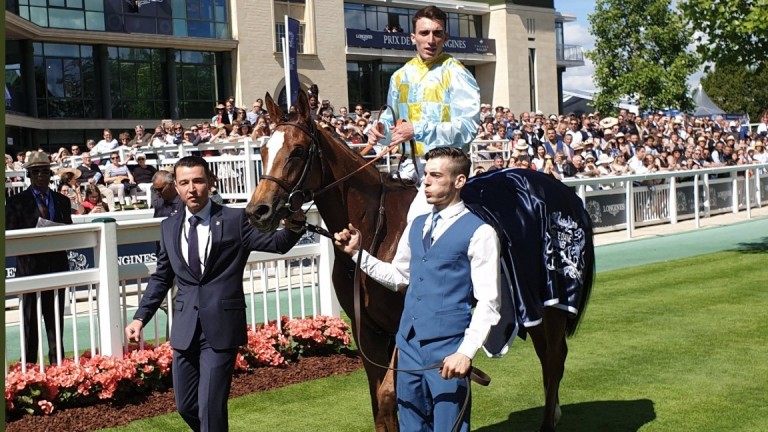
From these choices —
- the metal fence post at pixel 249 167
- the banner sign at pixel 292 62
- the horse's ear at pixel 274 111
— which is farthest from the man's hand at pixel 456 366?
the banner sign at pixel 292 62

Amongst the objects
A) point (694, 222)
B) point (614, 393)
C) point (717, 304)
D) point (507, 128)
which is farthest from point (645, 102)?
point (614, 393)

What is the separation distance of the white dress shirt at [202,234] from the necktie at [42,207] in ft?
11.2

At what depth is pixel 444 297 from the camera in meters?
3.20

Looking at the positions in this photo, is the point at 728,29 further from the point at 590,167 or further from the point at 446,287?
the point at 446,287

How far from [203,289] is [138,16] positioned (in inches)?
1176

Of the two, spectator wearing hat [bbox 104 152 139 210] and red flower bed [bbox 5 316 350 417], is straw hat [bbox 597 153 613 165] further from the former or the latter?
red flower bed [bbox 5 316 350 417]

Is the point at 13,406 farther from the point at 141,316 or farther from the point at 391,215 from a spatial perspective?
the point at 391,215

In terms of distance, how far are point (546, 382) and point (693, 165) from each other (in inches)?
585

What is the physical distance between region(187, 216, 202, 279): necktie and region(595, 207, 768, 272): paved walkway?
815cm

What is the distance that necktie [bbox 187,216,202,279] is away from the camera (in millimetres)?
3945

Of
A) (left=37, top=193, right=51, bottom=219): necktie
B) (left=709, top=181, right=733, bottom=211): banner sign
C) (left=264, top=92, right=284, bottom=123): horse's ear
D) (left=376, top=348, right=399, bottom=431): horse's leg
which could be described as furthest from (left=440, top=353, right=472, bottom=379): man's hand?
(left=709, top=181, right=733, bottom=211): banner sign

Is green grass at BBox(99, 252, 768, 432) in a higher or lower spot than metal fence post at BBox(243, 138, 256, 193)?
lower

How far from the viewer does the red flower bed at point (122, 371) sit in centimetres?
535

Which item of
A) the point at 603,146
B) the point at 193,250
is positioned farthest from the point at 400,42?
the point at 193,250
